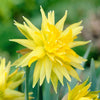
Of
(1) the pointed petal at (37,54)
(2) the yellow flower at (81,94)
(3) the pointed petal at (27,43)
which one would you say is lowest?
A: (2) the yellow flower at (81,94)

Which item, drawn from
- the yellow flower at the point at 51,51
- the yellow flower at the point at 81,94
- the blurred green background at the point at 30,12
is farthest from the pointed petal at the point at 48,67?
the blurred green background at the point at 30,12

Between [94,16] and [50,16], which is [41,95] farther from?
[94,16]

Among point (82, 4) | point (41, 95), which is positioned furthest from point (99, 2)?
point (41, 95)

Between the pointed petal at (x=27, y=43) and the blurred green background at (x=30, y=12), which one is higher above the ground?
the blurred green background at (x=30, y=12)

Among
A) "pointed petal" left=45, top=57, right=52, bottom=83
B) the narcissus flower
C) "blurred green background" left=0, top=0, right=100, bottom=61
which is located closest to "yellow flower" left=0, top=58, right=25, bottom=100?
the narcissus flower

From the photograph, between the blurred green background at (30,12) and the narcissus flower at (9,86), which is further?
the blurred green background at (30,12)

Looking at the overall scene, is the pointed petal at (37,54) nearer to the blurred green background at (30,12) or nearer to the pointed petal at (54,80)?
the pointed petal at (54,80)

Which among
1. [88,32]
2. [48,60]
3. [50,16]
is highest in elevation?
[88,32]

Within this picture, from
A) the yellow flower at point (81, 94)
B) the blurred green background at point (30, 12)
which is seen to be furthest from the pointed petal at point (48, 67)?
the blurred green background at point (30, 12)

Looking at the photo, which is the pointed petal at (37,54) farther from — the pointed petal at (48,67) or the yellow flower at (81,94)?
the yellow flower at (81,94)
